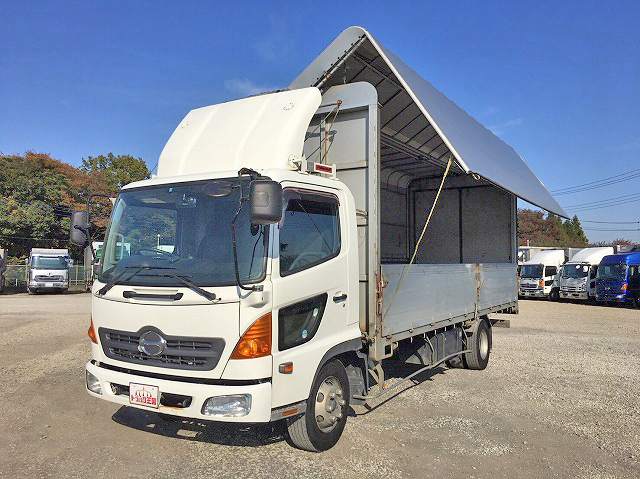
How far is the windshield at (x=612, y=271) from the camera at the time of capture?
22.4 m

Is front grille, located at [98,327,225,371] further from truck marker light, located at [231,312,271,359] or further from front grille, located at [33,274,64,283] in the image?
front grille, located at [33,274,64,283]

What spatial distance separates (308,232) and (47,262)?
1077 inches

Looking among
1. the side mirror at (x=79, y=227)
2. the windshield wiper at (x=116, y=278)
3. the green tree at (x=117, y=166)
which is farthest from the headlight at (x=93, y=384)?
the green tree at (x=117, y=166)

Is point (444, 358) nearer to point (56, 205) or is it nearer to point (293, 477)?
point (293, 477)

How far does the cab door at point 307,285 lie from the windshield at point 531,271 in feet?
83.8

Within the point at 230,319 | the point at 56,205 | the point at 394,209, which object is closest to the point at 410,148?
the point at 394,209

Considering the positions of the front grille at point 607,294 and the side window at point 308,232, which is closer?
the side window at point 308,232

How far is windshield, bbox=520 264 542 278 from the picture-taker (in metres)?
27.1

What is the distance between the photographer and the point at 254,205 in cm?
330

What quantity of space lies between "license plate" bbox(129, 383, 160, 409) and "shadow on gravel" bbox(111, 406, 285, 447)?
0.81m

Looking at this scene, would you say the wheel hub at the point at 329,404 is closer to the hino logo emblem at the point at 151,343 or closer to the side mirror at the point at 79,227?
the hino logo emblem at the point at 151,343

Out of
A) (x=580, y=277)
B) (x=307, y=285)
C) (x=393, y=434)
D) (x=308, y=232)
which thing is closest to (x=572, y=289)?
(x=580, y=277)

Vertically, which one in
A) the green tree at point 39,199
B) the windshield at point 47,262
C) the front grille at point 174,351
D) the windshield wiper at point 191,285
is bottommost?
the front grille at point 174,351

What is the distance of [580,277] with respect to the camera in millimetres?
25250
